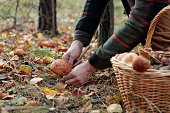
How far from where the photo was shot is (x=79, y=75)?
1679 millimetres

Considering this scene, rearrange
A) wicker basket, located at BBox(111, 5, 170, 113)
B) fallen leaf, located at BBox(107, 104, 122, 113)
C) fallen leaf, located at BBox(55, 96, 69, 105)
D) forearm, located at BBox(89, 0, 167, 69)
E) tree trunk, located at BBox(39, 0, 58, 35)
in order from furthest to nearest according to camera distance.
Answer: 1. tree trunk, located at BBox(39, 0, 58, 35)
2. forearm, located at BBox(89, 0, 167, 69)
3. fallen leaf, located at BBox(55, 96, 69, 105)
4. fallen leaf, located at BBox(107, 104, 122, 113)
5. wicker basket, located at BBox(111, 5, 170, 113)

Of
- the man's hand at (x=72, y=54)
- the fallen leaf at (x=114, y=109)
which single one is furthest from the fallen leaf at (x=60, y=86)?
the fallen leaf at (x=114, y=109)

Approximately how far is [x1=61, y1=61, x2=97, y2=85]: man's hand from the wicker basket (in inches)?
16.7

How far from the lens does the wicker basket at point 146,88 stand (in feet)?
3.83

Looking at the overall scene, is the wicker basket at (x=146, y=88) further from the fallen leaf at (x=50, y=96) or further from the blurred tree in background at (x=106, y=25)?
the blurred tree in background at (x=106, y=25)

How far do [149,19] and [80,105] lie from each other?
0.82m

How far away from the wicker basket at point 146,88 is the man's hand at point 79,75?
423 mm

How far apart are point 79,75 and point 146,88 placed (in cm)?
62

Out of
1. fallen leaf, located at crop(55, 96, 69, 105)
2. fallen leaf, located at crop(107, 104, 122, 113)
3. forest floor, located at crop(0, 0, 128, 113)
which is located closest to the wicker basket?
fallen leaf, located at crop(107, 104, 122, 113)

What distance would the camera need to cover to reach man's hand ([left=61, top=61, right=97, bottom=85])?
5.48ft

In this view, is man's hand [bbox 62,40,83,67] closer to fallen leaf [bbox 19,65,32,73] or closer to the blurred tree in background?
fallen leaf [bbox 19,65,32,73]

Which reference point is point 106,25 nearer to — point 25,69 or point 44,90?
point 25,69

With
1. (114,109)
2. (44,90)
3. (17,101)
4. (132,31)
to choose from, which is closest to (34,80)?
(44,90)

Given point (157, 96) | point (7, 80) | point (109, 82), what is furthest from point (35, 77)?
point (157, 96)
